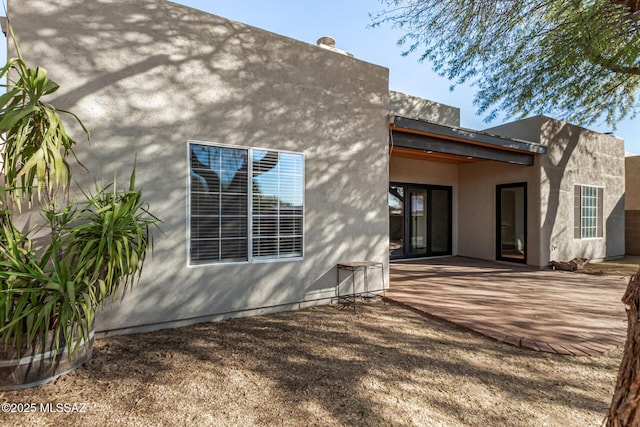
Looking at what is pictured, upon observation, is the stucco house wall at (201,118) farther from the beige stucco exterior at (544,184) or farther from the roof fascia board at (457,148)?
the beige stucco exterior at (544,184)

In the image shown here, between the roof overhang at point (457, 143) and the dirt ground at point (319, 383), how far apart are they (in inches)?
146

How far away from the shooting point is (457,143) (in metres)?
7.09

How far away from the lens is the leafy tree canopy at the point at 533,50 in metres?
5.61

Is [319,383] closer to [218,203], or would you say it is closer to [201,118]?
A: [218,203]

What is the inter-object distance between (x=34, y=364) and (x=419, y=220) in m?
9.19

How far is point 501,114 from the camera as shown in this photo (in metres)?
9.61

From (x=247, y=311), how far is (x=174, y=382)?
1737mm

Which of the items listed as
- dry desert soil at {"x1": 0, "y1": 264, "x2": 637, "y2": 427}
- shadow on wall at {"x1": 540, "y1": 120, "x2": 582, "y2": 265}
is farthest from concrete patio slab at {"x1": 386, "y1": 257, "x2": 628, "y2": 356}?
shadow on wall at {"x1": 540, "y1": 120, "x2": 582, "y2": 265}

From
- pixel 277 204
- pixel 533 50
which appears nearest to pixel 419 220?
pixel 533 50

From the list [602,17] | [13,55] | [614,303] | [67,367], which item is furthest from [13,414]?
[602,17]

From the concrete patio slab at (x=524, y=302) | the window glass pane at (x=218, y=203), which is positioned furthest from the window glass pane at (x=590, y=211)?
the window glass pane at (x=218, y=203)

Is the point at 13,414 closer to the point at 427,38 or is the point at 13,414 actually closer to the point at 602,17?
the point at 427,38

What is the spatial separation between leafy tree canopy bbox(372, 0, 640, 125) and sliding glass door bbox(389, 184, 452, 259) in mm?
2959

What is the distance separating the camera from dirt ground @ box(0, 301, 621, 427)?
2.38 meters
